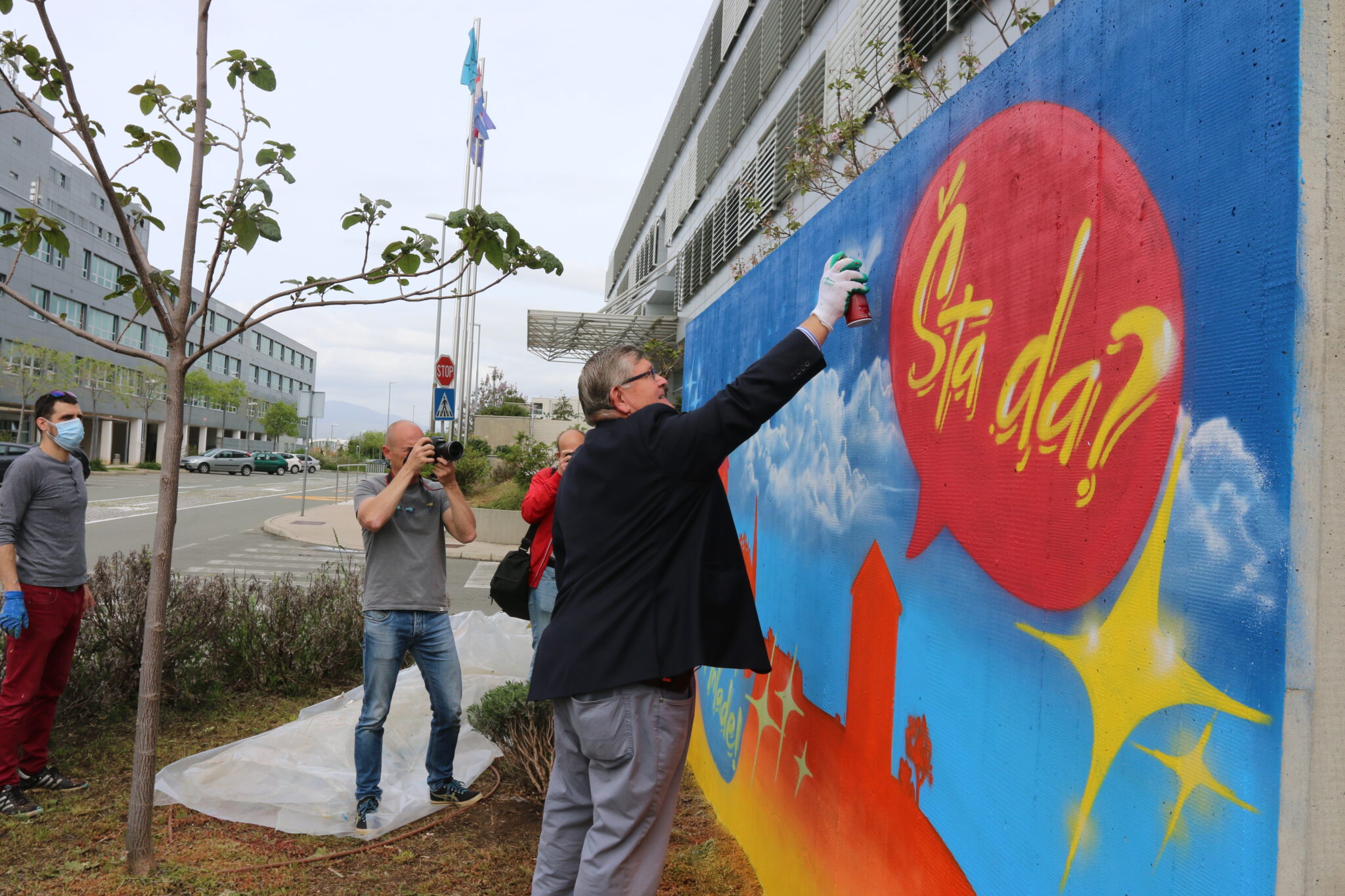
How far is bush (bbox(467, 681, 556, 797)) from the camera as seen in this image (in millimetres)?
4176

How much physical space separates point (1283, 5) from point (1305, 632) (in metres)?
0.89

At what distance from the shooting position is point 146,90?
3303mm

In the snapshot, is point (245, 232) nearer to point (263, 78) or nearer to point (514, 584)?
point (263, 78)

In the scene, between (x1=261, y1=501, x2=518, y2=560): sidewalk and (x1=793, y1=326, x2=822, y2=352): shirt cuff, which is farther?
(x1=261, y1=501, x2=518, y2=560): sidewalk

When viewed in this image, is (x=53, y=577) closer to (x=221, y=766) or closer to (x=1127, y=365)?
(x=221, y=766)

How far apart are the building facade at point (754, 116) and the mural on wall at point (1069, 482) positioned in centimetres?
374

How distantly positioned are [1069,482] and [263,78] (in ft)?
10.3

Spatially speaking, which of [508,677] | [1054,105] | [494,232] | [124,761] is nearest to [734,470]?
[494,232]

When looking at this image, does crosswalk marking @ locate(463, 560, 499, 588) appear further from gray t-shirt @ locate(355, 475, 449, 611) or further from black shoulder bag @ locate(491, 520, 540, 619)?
gray t-shirt @ locate(355, 475, 449, 611)

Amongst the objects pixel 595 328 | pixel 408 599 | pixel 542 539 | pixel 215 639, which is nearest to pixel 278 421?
pixel 595 328

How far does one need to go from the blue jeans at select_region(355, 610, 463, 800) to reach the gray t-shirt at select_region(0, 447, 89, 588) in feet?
4.77

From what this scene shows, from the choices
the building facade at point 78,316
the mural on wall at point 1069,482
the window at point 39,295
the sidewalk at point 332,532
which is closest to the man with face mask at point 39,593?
the mural on wall at point 1069,482

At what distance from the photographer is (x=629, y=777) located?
7.59 feet

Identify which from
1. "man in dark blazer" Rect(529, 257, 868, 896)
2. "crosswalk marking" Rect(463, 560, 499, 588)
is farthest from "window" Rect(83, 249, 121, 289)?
"man in dark blazer" Rect(529, 257, 868, 896)
